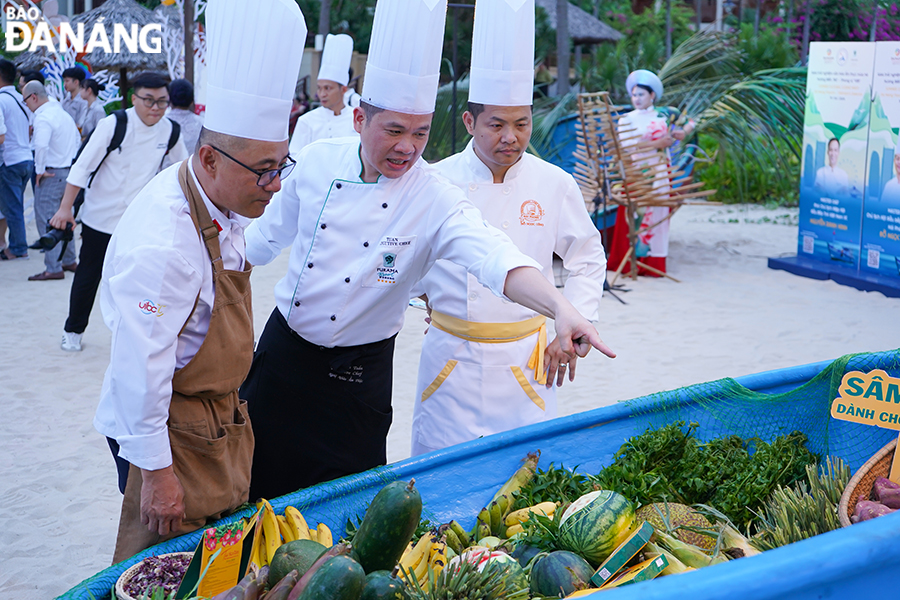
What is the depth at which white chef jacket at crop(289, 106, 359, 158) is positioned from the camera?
743cm

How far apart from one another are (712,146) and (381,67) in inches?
579

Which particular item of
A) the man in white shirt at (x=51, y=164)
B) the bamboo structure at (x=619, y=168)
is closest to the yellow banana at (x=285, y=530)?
the bamboo structure at (x=619, y=168)

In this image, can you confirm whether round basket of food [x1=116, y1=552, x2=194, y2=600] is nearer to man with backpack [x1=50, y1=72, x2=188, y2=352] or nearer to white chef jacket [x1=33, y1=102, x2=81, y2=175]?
man with backpack [x1=50, y1=72, x2=188, y2=352]

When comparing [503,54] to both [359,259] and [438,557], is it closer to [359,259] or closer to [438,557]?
[359,259]

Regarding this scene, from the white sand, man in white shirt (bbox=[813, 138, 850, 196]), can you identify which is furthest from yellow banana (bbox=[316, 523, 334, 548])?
man in white shirt (bbox=[813, 138, 850, 196])

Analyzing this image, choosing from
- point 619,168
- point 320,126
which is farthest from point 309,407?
point 619,168

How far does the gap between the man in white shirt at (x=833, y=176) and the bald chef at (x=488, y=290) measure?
22.0ft

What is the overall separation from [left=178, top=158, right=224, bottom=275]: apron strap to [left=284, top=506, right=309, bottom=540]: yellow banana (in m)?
0.60

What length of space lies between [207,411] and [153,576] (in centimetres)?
38

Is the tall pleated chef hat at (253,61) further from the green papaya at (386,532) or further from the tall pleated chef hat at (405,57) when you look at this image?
the green papaya at (386,532)

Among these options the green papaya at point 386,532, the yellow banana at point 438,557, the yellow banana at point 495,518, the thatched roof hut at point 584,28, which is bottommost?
the yellow banana at point 495,518

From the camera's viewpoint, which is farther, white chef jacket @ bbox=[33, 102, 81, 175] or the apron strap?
white chef jacket @ bbox=[33, 102, 81, 175]

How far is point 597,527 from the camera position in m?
1.95

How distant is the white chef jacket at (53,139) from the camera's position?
324 inches
